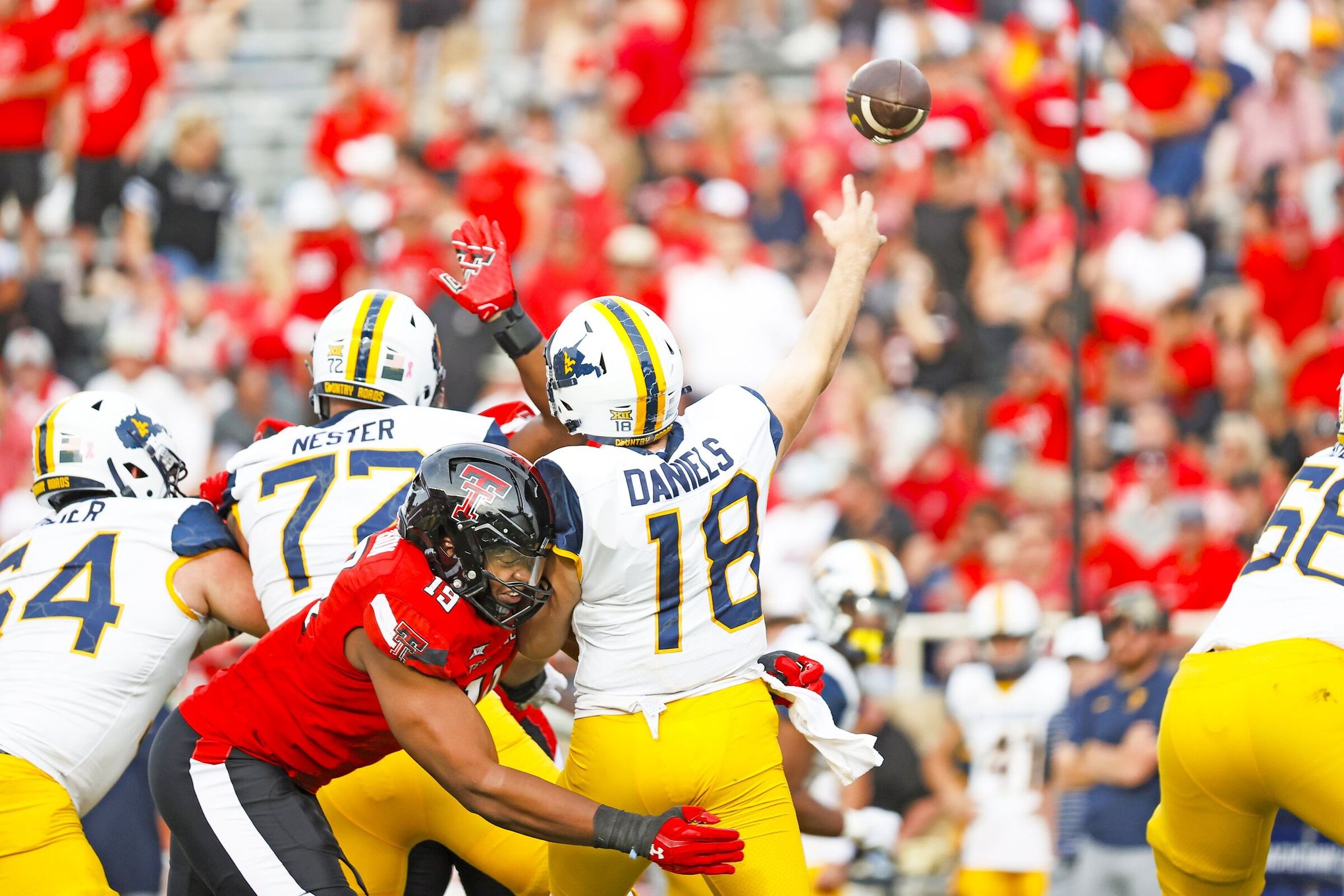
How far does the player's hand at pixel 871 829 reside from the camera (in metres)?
8.47

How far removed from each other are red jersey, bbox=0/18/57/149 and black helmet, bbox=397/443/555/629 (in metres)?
9.93

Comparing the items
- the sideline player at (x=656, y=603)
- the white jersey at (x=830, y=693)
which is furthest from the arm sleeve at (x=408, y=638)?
the white jersey at (x=830, y=693)

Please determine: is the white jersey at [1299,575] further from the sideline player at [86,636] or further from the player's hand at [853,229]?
the sideline player at [86,636]

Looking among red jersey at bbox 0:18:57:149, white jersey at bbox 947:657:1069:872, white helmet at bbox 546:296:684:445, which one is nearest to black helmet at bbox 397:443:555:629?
white helmet at bbox 546:296:684:445

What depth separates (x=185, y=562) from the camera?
5613 millimetres

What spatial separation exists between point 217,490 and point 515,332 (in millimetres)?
1090

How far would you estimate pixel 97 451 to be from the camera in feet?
19.3

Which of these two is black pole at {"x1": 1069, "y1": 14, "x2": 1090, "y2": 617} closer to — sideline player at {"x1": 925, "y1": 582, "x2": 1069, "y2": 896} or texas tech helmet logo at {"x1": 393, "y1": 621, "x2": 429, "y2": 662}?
sideline player at {"x1": 925, "y1": 582, "x2": 1069, "y2": 896}

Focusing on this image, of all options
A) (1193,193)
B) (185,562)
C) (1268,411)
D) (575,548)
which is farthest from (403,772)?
(1193,193)

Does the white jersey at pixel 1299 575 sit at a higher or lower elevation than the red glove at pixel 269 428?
lower

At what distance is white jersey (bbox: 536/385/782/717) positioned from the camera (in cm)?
480

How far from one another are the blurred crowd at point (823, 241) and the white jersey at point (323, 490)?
4943mm

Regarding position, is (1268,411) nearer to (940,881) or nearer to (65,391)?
(940,881)

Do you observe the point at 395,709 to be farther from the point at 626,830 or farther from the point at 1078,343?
the point at 1078,343
